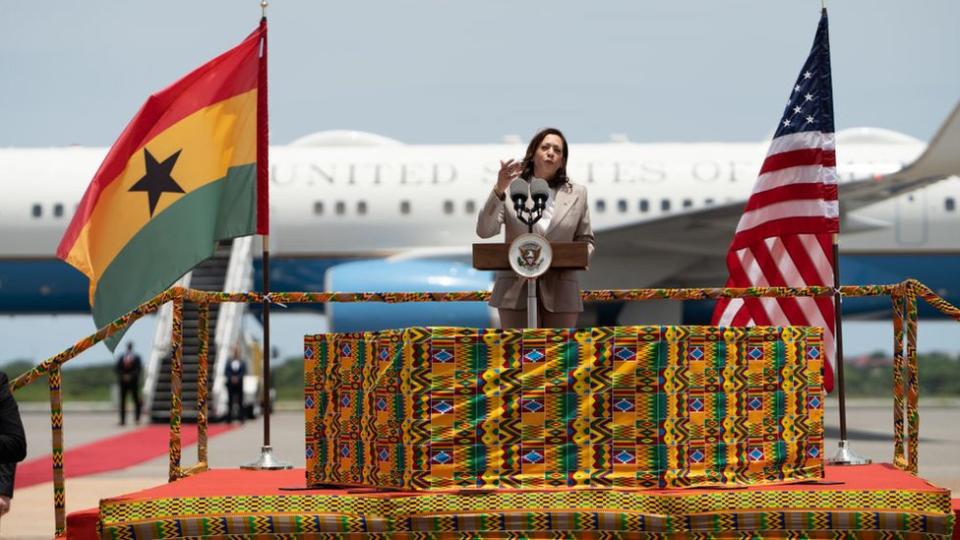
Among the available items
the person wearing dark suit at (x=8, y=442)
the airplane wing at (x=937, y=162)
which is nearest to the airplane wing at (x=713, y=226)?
the airplane wing at (x=937, y=162)

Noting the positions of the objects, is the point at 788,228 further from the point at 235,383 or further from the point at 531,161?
the point at 235,383

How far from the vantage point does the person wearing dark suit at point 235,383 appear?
18812mm

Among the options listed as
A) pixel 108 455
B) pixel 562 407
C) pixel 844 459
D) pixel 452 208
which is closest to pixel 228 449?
pixel 108 455

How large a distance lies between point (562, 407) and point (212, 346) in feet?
53.3

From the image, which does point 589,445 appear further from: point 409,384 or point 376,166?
point 376,166

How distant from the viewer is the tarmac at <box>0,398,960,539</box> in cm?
953

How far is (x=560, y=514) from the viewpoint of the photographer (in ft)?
15.0

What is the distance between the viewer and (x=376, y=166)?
65.4 ft

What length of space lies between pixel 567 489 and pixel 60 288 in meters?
17.1

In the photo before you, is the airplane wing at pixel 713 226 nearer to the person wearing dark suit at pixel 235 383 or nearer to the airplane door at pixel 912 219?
the airplane door at pixel 912 219

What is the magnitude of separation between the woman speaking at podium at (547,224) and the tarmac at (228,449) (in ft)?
13.2

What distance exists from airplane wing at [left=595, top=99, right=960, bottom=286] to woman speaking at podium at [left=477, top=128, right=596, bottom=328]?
27.0 feet

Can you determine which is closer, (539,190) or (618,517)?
(618,517)

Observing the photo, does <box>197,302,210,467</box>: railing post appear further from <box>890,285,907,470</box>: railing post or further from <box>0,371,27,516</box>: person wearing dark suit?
<box>890,285,907,470</box>: railing post
